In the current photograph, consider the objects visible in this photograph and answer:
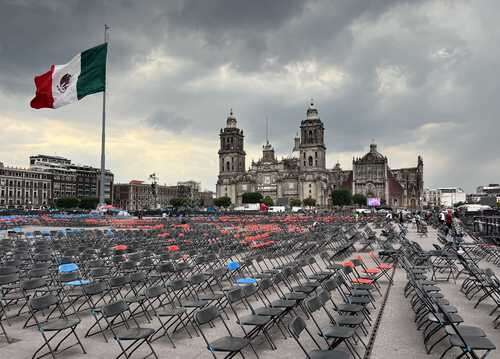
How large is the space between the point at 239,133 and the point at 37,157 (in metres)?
65.4

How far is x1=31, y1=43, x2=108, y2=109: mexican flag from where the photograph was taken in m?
23.5

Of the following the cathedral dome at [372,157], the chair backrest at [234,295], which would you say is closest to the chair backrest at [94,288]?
the chair backrest at [234,295]

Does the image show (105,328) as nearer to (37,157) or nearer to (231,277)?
(231,277)

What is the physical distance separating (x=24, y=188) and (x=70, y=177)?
17.3 metres

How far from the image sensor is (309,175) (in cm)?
12206

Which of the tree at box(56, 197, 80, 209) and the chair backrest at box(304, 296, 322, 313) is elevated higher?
the chair backrest at box(304, 296, 322, 313)

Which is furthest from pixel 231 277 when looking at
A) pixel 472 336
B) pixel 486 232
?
pixel 486 232

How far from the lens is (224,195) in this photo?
134m

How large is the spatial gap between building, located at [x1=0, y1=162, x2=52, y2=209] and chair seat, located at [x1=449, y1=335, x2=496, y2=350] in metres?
123

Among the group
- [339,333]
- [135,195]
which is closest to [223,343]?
[339,333]

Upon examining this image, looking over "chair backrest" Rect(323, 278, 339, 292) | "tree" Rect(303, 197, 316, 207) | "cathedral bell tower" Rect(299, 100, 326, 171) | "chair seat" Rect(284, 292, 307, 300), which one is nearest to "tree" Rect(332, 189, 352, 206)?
"tree" Rect(303, 197, 316, 207)

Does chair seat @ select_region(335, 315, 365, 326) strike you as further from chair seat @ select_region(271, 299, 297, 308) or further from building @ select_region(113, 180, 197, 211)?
building @ select_region(113, 180, 197, 211)

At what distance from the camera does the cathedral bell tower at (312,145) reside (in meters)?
123

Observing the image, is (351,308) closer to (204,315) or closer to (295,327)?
(295,327)
